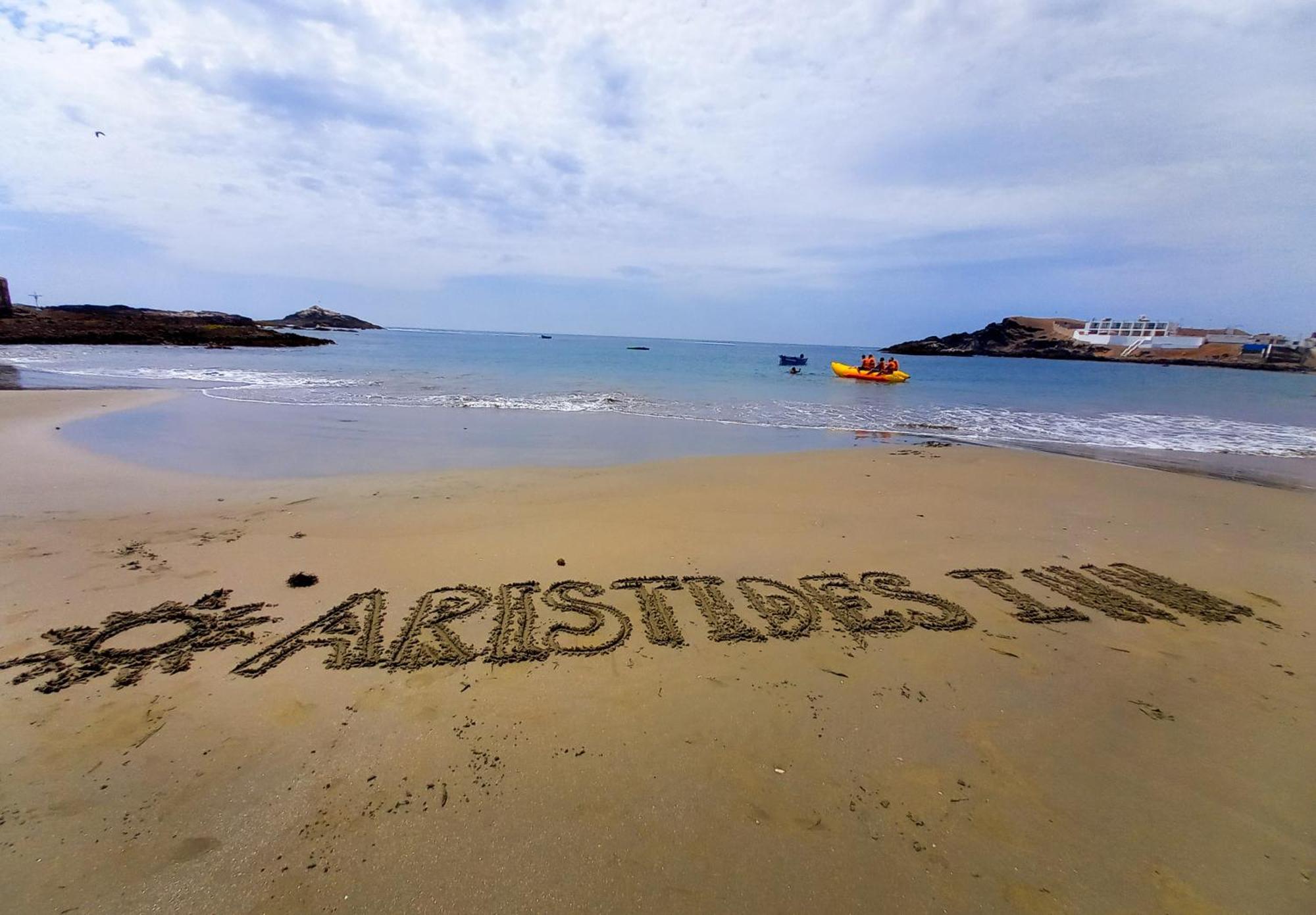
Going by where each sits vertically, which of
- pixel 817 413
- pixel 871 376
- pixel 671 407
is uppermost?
pixel 871 376

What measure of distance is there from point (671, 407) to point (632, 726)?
14606 mm

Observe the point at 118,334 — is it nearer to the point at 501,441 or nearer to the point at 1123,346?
the point at 501,441

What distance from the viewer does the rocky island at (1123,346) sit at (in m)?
74.9

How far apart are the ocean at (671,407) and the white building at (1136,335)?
71.9 metres

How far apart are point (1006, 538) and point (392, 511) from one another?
6.47 m

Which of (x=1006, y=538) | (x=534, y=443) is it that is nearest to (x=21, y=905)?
(x=1006, y=538)

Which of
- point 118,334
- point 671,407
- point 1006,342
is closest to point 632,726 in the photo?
point 671,407

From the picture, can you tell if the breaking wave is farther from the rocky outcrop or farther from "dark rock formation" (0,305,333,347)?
the rocky outcrop

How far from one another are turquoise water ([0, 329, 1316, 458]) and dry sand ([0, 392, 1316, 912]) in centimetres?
937

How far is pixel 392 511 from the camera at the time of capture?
585cm

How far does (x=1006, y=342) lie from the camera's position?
3935 inches

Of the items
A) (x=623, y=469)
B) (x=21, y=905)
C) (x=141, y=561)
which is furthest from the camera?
(x=623, y=469)

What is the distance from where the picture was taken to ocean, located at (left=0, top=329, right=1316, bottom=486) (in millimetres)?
10945

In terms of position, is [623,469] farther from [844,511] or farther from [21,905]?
[21,905]
